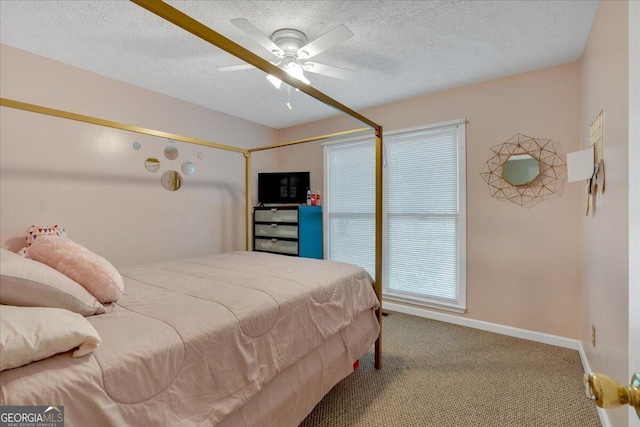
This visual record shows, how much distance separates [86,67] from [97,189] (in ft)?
3.41

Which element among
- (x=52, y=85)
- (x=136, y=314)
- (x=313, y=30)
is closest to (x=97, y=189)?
(x=52, y=85)

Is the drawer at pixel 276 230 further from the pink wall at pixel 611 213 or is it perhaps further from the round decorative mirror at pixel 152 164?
the pink wall at pixel 611 213

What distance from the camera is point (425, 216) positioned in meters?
3.23

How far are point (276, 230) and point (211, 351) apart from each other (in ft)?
8.87

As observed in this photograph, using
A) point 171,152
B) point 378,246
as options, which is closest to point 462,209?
point 378,246

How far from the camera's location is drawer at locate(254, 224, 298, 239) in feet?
11.8

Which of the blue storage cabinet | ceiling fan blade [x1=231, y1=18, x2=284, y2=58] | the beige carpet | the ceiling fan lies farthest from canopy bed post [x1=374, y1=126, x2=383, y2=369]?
the blue storage cabinet

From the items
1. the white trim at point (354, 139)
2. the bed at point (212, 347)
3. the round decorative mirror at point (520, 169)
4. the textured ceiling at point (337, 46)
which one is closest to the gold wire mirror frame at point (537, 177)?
the round decorative mirror at point (520, 169)

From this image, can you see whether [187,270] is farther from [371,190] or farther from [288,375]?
[371,190]

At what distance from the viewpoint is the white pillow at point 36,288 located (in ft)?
2.83

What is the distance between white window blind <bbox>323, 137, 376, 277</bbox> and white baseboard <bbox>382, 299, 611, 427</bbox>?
1.83 ft

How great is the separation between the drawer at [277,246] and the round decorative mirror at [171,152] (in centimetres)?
140

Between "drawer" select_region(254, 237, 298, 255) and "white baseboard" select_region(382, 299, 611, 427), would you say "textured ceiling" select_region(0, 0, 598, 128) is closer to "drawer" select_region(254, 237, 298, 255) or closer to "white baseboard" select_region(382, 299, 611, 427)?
"drawer" select_region(254, 237, 298, 255)

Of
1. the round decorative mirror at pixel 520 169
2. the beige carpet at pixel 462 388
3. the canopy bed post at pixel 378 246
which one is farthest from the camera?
the round decorative mirror at pixel 520 169
